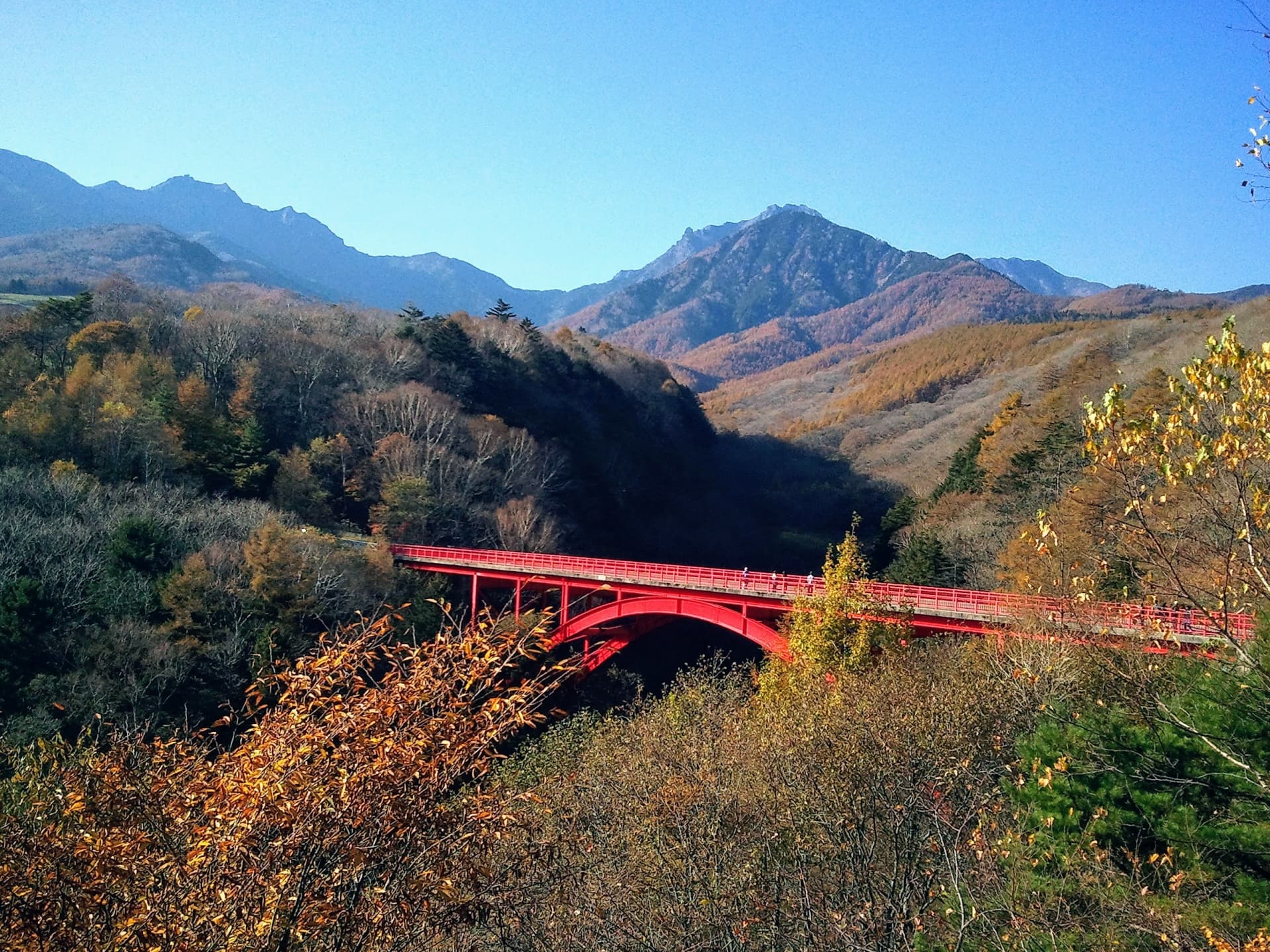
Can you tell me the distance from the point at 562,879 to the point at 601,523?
40489mm

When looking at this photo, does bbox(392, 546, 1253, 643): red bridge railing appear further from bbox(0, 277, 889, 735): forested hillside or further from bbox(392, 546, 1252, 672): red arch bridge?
bbox(0, 277, 889, 735): forested hillside

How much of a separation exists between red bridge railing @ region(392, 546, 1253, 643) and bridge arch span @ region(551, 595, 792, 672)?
1.73ft

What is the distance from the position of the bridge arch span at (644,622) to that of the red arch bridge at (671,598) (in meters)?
0.03

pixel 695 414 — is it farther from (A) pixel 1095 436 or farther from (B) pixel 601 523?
(A) pixel 1095 436

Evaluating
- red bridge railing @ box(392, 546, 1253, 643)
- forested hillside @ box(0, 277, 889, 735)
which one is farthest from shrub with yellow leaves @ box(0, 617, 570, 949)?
red bridge railing @ box(392, 546, 1253, 643)

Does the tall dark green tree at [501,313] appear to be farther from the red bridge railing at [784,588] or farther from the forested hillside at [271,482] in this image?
the red bridge railing at [784,588]

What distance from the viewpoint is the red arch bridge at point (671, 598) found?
18.3m

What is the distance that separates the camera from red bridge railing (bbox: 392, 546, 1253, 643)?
1370 centimetres

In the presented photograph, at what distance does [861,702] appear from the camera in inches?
460

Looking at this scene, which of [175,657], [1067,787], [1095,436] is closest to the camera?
[1095,436]

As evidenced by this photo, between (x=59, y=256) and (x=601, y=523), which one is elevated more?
(x=59, y=256)

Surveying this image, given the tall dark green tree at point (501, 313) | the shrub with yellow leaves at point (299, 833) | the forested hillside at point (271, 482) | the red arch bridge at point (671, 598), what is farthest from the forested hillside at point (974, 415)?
the tall dark green tree at point (501, 313)

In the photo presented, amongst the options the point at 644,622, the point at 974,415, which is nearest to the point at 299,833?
the point at 644,622

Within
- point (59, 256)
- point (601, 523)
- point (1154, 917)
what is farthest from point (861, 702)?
point (59, 256)
